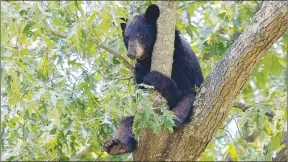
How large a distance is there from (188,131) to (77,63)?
1.38m

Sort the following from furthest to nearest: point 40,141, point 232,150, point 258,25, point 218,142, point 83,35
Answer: point 218,142 → point 232,150 → point 40,141 → point 83,35 → point 258,25

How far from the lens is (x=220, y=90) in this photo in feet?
16.7

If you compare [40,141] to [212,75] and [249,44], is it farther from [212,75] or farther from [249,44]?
[249,44]

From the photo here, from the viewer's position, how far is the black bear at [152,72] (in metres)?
5.49

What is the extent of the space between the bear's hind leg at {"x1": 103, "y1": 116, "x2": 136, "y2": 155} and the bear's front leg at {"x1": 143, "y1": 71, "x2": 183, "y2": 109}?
0.48 m

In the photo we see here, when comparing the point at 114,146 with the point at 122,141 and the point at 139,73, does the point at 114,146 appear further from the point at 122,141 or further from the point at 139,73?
the point at 139,73

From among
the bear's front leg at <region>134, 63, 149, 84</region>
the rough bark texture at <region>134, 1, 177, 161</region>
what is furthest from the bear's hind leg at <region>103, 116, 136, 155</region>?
the bear's front leg at <region>134, 63, 149, 84</region>

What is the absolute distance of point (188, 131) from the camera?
541 centimetres

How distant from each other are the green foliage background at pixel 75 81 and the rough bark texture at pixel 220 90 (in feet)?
1.09

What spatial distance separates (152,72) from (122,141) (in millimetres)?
735

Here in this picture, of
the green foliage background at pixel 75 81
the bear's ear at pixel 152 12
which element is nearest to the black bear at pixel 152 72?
the bear's ear at pixel 152 12

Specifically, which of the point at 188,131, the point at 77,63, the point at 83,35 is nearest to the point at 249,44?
the point at 188,131

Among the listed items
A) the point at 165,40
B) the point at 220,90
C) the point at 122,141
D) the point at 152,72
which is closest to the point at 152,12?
the point at 165,40

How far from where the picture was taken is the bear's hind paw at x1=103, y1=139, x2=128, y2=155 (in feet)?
17.4
